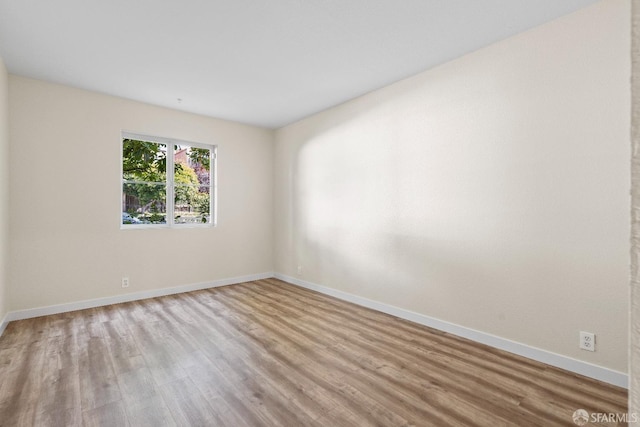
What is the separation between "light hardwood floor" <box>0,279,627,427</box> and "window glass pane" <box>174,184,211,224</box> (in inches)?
68.0

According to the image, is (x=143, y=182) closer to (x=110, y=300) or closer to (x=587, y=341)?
(x=110, y=300)

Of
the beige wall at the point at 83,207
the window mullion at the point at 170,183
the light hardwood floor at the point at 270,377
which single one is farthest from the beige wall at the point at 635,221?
the window mullion at the point at 170,183

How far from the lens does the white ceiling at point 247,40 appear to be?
239 centimetres

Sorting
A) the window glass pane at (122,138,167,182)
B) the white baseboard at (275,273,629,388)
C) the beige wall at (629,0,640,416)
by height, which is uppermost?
the window glass pane at (122,138,167,182)

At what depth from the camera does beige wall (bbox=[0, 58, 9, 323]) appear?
10.3 ft

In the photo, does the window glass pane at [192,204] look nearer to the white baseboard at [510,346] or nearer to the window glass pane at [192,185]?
the window glass pane at [192,185]

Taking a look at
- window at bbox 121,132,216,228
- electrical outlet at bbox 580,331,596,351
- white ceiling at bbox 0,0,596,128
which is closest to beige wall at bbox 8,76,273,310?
window at bbox 121,132,216,228

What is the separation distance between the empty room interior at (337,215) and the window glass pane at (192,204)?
4 centimetres

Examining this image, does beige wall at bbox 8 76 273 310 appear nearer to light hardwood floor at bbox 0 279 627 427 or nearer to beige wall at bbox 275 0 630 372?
light hardwood floor at bbox 0 279 627 427

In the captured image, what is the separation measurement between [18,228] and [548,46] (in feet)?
17.5

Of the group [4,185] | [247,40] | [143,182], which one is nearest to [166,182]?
[143,182]

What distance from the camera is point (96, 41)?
2.80m

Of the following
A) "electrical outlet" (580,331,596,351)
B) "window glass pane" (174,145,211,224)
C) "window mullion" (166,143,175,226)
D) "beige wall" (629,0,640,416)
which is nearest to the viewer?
"beige wall" (629,0,640,416)

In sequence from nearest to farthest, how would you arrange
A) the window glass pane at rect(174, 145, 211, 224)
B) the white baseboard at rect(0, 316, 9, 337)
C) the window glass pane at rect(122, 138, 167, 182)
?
the white baseboard at rect(0, 316, 9, 337)
the window glass pane at rect(122, 138, 167, 182)
the window glass pane at rect(174, 145, 211, 224)
